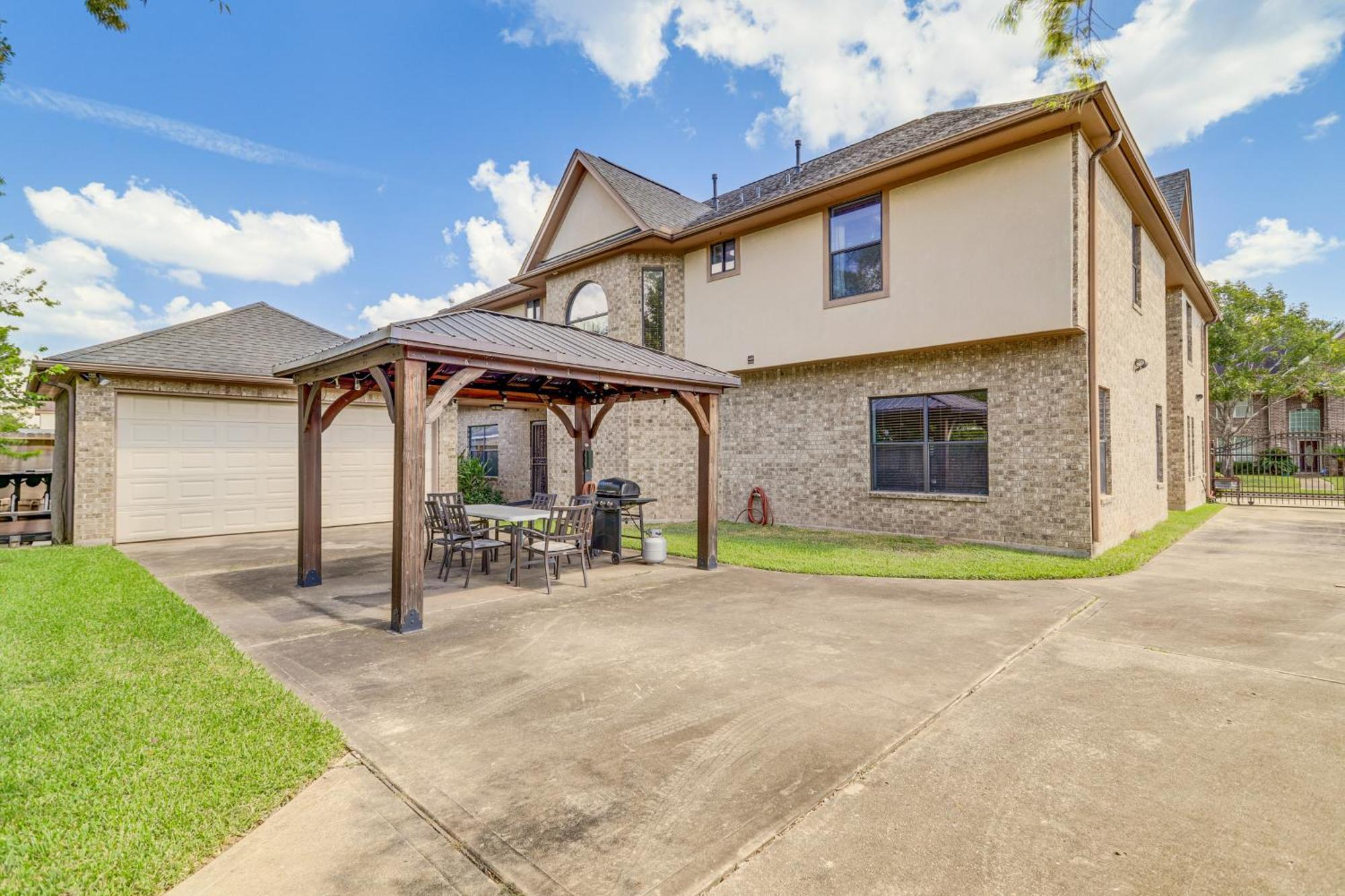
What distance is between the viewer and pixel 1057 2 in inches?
166

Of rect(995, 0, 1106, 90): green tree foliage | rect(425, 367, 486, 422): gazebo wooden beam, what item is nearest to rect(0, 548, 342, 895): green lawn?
rect(425, 367, 486, 422): gazebo wooden beam

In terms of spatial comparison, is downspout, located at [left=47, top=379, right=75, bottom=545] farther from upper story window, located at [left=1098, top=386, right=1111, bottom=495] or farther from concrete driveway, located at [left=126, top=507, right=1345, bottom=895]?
upper story window, located at [left=1098, top=386, right=1111, bottom=495]

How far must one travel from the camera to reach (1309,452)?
2975 centimetres

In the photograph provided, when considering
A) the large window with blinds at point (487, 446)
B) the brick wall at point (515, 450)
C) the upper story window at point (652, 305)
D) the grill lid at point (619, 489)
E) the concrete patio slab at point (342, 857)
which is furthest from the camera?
the large window with blinds at point (487, 446)

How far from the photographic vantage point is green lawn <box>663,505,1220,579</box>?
323 inches

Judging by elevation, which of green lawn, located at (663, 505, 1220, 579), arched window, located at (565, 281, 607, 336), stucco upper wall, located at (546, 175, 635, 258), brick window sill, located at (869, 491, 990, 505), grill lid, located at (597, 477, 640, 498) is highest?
stucco upper wall, located at (546, 175, 635, 258)

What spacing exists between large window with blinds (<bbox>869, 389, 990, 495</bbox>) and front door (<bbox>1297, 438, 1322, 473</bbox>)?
29.2m

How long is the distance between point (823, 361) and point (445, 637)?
8778 mm

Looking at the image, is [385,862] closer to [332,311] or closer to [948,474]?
[948,474]

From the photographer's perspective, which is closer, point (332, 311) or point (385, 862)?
point (385, 862)

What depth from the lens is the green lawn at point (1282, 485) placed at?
65.8ft

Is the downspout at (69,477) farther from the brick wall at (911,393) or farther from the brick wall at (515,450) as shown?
the brick wall at (911,393)

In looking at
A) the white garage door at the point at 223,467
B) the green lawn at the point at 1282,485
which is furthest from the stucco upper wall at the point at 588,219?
the green lawn at the point at 1282,485

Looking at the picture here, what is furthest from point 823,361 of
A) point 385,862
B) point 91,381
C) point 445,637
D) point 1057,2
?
point 91,381
